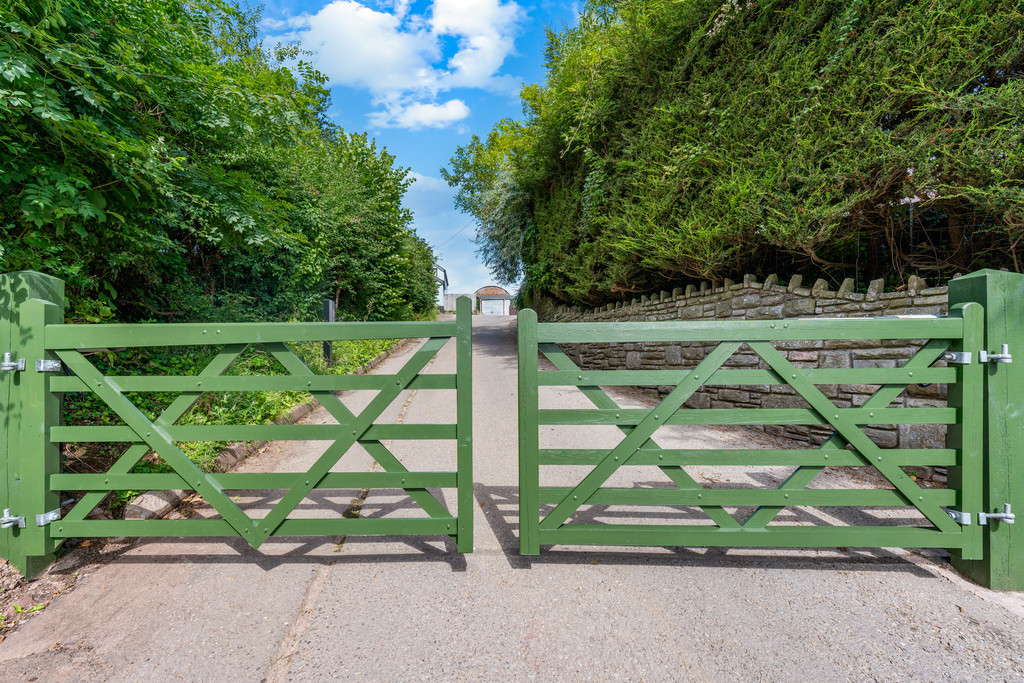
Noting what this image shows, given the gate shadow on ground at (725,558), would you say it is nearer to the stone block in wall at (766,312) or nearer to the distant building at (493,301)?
the stone block in wall at (766,312)

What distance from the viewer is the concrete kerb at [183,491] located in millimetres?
2584

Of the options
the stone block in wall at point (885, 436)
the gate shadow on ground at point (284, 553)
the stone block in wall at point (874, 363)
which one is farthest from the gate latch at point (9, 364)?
the stone block in wall at point (885, 436)

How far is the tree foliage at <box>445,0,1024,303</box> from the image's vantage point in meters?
2.95

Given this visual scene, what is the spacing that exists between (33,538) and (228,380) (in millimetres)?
1359

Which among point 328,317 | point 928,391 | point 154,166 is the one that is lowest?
point 928,391

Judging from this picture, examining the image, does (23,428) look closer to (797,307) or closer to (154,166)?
(154,166)

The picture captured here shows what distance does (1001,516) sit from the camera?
6.56ft

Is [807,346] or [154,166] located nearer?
[154,166]

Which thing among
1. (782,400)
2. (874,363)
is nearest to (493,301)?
(782,400)

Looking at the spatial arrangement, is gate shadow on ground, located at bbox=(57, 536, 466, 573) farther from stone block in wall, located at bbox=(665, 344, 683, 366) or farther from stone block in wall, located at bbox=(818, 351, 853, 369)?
stone block in wall, located at bbox=(665, 344, 683, 366)

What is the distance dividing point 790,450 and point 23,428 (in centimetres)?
415

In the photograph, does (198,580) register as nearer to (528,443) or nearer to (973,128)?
(528,443)

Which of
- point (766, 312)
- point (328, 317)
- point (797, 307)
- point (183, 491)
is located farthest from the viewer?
point (328, 317)

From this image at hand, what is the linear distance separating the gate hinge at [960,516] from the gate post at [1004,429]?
1.8 inches
